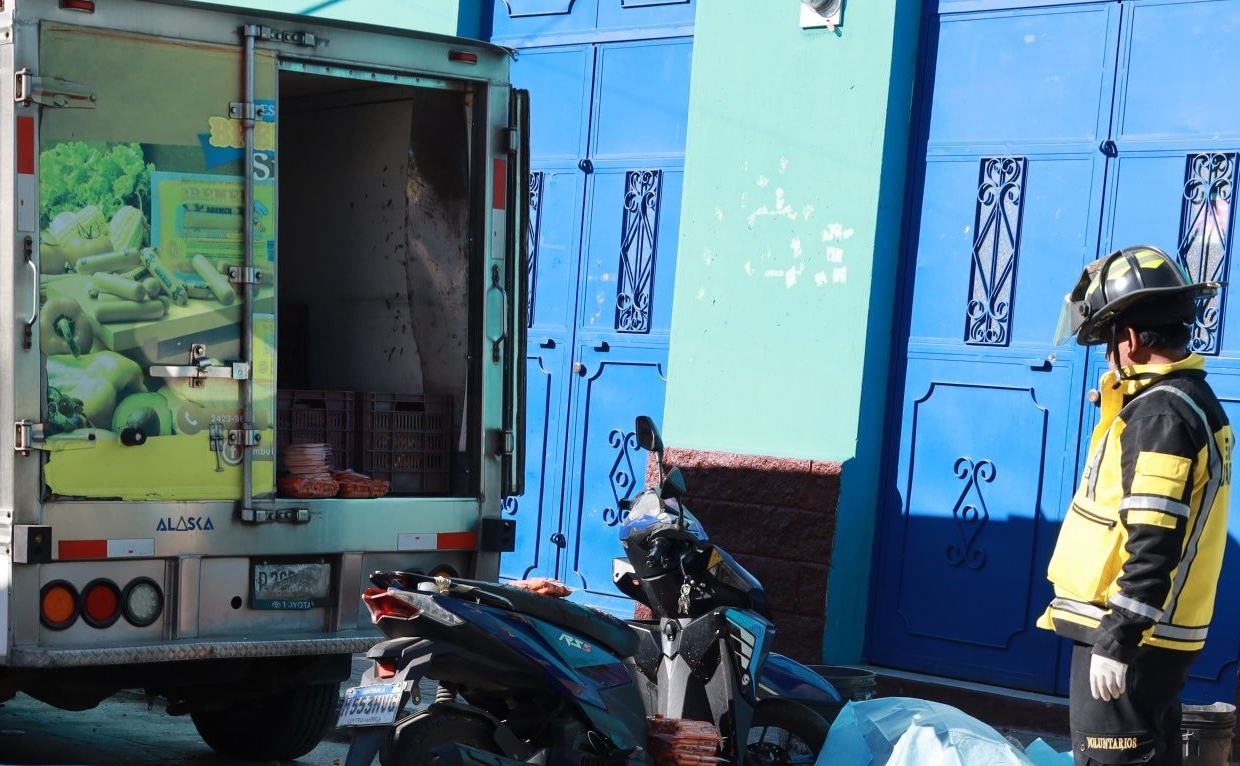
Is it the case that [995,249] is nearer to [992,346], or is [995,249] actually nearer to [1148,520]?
[992,346]

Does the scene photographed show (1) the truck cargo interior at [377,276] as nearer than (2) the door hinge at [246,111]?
No

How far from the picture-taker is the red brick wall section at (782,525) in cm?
851

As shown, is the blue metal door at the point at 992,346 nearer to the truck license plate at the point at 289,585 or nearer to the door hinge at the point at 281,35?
the truck license plate at the point at 289,585

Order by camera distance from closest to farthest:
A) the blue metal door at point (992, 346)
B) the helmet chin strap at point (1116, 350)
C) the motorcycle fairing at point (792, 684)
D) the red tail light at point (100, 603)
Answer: the helmet chin strap at point (1116, 350) < the red tail light at point (100, 603) < the motorcycle fairing at point (792, 684) < the blue metal door at point (992, 346)

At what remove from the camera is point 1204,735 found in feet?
18.6

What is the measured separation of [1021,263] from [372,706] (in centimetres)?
447

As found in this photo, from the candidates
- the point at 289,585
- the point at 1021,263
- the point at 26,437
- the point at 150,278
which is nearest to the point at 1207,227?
the point at 1021,263

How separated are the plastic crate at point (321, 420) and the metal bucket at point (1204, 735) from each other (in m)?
3.37

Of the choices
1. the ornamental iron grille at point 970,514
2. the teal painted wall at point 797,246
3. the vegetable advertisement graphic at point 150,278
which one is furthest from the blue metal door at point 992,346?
the vegetable advertisement graphic at point 150,278

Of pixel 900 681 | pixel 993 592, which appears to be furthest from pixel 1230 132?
pixel 900 681

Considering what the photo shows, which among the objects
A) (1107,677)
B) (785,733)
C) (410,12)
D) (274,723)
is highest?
(410,12)

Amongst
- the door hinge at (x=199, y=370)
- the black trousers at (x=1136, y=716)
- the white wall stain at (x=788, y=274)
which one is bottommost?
the black trousers at (x=1136, y=716)

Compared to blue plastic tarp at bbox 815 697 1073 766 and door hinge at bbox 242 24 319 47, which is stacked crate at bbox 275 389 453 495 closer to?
door hinge at bbox 242 24 319 47

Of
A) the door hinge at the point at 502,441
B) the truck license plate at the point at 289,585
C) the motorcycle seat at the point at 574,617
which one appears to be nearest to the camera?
the motorcycle seat at the point at 574,617
